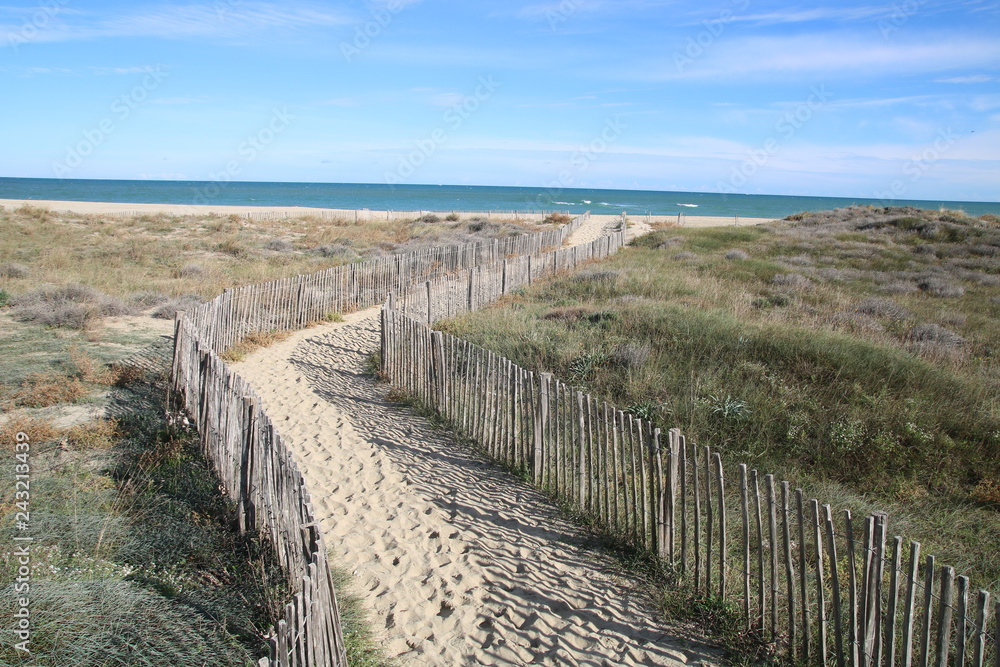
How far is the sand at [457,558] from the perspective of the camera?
3.90 meters

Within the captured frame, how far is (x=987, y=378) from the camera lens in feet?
26.6

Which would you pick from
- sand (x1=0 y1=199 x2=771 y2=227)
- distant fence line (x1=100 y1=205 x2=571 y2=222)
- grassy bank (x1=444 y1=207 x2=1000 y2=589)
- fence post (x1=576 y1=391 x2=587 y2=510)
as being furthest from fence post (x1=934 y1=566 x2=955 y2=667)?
sand (x1=0 y1=199 x2=771 y2=227)

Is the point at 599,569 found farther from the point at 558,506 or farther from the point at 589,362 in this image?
the point at 589,362

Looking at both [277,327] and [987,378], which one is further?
[277,327]

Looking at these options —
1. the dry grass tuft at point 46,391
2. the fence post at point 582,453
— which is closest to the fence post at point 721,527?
the fence post at point 582,453

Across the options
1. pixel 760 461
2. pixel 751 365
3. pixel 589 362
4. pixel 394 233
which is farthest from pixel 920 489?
pixel 394 233

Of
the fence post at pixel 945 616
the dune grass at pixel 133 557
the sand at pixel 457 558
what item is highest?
the fence post at pixel 945 616

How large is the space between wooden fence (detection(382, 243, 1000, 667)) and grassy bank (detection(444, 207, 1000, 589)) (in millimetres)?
705

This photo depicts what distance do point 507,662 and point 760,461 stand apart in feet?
12.2

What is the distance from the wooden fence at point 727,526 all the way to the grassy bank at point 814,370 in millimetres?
705

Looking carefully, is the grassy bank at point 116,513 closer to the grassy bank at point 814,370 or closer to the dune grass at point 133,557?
the dune grass at point 133,557

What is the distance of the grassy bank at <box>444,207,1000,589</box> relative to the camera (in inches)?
232

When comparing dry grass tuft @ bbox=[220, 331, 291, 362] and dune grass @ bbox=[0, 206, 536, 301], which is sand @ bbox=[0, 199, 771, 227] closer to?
dune grass @ bbox=[0, 206, 536, 301]

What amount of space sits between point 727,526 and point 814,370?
384 centimetres
